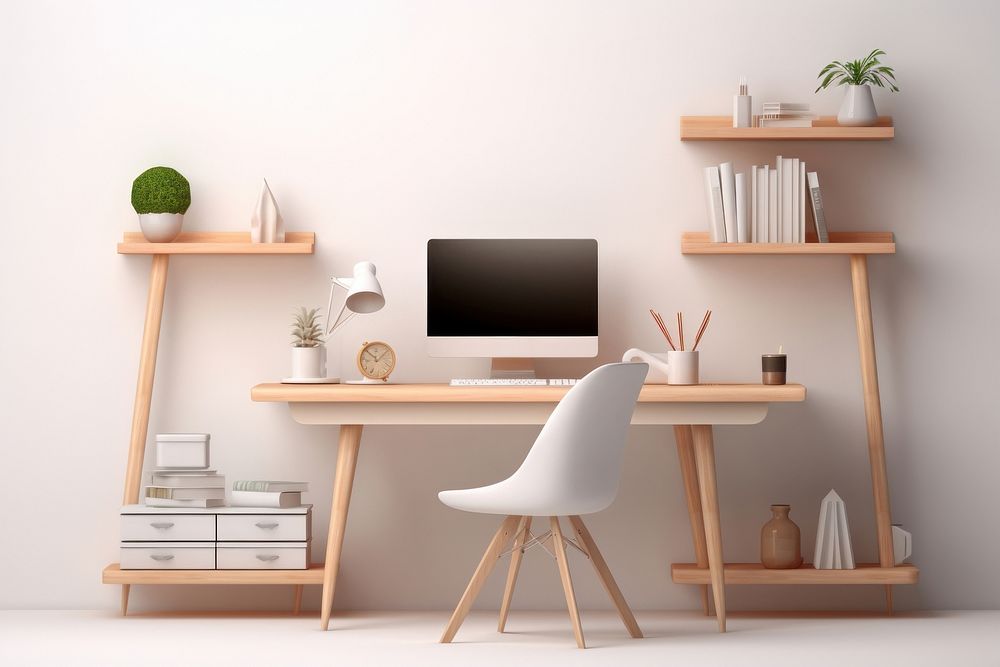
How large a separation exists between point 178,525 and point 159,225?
3.17 feet

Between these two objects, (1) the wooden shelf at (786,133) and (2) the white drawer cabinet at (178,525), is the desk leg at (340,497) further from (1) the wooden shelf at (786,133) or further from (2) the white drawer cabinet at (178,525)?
(1) the wooden shelf at (786,133)

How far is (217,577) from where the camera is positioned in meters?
3.23

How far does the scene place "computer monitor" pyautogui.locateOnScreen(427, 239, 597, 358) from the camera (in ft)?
11.1

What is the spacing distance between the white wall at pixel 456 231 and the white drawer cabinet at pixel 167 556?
1.18 ft

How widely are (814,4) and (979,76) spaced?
61 cm

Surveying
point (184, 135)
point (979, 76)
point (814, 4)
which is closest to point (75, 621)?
point (184, 135)

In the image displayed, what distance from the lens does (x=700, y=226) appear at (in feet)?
11.8

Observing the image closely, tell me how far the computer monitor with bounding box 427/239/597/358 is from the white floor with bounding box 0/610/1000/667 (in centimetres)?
87

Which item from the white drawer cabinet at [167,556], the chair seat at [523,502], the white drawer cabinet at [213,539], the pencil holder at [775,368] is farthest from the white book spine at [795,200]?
the white drawer cabinet at [167,556]

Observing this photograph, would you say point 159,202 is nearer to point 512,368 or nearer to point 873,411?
point 512,368

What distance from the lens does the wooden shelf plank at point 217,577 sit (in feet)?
10.6

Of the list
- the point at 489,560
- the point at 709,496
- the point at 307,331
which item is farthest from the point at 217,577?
the point at 709,496

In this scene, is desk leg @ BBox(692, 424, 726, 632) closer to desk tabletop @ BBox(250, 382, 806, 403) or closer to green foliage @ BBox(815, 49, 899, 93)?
desk tabletop @ BBox(250, 382, 806, 403)

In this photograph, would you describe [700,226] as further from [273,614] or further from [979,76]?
[273,614]
